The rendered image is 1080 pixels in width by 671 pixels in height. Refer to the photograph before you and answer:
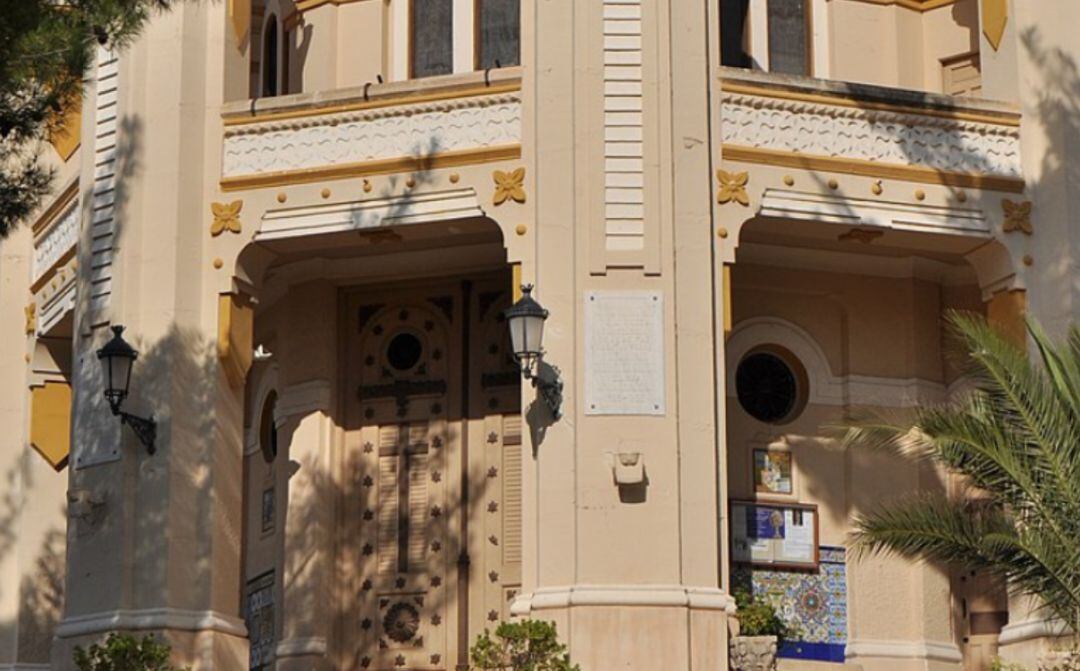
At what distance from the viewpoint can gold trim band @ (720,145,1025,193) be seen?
77.5 feet

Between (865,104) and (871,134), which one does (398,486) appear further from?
(865,104)

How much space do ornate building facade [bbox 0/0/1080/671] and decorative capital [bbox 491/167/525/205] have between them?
4 centimetres

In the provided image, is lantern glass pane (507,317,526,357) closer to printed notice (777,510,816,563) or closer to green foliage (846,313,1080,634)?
green foliage (846,313,1080,634)

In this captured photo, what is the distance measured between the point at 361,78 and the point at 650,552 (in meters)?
7.35

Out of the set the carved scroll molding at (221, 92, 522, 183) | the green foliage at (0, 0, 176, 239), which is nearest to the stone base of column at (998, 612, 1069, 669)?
the carved scroll molding at (221, 92, 522, 183)

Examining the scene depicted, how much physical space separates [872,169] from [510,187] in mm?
3748

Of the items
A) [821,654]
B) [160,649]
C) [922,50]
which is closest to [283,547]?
[160,649]

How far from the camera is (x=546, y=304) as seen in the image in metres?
22.7

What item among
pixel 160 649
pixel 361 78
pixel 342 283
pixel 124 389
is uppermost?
pixel 361 78

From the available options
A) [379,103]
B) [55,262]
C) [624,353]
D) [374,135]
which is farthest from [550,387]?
[55,262]

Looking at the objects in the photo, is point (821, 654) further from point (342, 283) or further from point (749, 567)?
point (342, 283)

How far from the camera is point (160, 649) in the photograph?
71.8ft

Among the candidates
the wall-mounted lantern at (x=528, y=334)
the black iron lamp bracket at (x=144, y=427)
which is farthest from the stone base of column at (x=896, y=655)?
the black iron lamp bracket at (x=144, y=427)

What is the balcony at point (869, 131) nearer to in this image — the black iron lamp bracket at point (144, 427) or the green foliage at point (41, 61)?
the black iron lamp bracket at point (144, 427)
